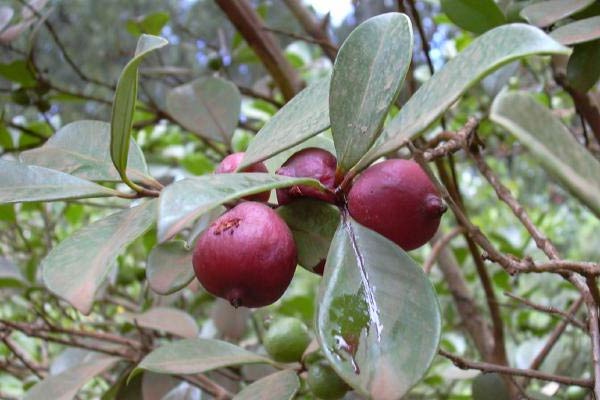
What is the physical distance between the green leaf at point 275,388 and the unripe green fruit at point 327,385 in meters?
0.02

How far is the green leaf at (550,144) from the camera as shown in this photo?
0.30m

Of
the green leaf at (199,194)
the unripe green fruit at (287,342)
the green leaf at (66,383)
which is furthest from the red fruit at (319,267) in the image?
the green leaf at (66,383)

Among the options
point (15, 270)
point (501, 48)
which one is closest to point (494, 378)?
point (501, 48)

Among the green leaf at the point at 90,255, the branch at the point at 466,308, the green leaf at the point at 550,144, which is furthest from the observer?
the branch at the point at 466,308

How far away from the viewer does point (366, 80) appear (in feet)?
1.54

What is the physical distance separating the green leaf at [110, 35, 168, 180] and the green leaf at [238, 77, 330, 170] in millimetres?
88

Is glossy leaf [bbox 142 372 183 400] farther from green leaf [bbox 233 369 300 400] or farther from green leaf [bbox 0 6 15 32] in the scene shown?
green leaf [bbox 0 6 15 32]

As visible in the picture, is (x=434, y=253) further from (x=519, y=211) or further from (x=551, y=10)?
(x=551, y=10)

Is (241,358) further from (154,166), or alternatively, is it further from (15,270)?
(154,166)

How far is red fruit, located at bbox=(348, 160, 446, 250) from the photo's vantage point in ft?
1.51

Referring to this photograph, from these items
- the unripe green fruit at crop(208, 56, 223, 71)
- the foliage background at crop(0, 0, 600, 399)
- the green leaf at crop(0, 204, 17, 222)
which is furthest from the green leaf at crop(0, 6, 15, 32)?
the unripe green fruit at crop(208, 56, 223, 71)

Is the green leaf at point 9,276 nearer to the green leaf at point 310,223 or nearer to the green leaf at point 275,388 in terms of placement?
the green leaf at point 275,388

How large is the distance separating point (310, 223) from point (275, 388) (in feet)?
0.57

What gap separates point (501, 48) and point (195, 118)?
692 millimetres
